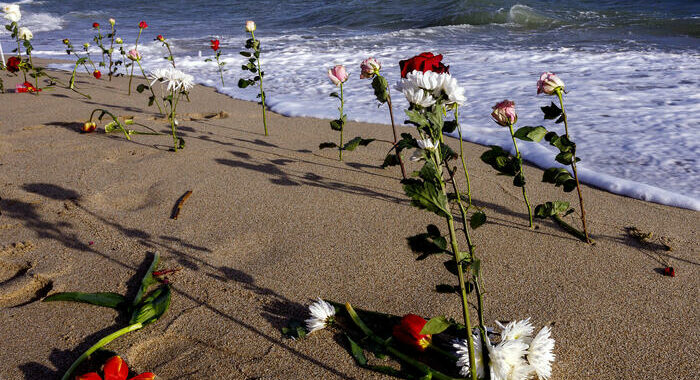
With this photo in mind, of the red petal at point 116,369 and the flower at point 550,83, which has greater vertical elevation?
the flower at point 550,83

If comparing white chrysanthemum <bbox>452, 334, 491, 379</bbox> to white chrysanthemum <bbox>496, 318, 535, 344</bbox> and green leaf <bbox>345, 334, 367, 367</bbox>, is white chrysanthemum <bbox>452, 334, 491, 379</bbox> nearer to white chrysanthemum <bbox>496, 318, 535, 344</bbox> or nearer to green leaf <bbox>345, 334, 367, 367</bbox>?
white chrysanthemum <bbox>496, 318, 535, 344</bbox>

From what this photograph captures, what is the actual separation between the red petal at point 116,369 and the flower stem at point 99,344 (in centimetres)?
9

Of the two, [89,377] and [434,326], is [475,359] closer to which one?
[434,326]

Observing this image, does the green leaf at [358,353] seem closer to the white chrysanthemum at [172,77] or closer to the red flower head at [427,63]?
the red flower head at [427,63]

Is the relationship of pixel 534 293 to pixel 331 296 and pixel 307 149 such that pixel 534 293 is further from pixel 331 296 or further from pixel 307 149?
pixel 307 149

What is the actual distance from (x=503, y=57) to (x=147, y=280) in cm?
664

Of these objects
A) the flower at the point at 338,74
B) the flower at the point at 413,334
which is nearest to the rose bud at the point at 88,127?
the flower at the point at 338,74

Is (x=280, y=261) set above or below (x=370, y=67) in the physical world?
below

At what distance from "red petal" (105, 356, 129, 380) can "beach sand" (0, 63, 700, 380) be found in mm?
84

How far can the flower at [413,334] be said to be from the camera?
4.58 ft

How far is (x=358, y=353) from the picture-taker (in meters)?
1.44

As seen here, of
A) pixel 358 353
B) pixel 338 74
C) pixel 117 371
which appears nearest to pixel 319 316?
pixel 358 353

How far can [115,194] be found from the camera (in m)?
2.55

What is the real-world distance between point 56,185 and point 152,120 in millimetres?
1501
